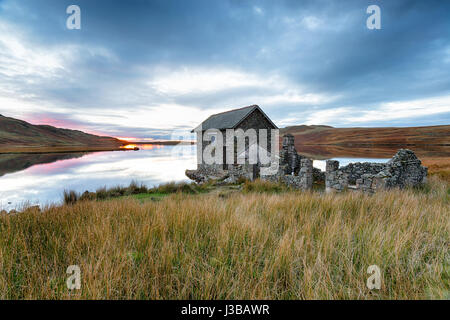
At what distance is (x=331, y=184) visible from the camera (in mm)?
10383

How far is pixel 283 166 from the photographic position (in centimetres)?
1314

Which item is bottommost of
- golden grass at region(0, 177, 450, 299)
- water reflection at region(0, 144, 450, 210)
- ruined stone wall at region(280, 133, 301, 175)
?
water reflection at region(0, 144, 450, 210)

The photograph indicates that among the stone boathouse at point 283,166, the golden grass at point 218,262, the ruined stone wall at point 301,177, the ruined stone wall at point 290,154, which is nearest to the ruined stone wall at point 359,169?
the stone boathouse at point 283,166

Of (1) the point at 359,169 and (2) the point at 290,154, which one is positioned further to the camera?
(2) the point at 290,154

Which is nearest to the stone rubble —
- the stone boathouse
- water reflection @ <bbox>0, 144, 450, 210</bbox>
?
the stone boathouse

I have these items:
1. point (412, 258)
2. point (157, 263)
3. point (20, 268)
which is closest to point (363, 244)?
point (412, 258)

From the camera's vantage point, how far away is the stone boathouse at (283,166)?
9.39m

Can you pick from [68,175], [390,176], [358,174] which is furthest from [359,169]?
[68,175]

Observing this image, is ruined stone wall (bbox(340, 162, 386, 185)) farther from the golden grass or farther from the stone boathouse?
the golden grass

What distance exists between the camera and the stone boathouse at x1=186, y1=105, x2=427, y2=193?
939cm

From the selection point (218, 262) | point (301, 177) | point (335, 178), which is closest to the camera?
point (218, 262)

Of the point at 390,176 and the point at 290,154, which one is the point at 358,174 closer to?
the point at 390,176
